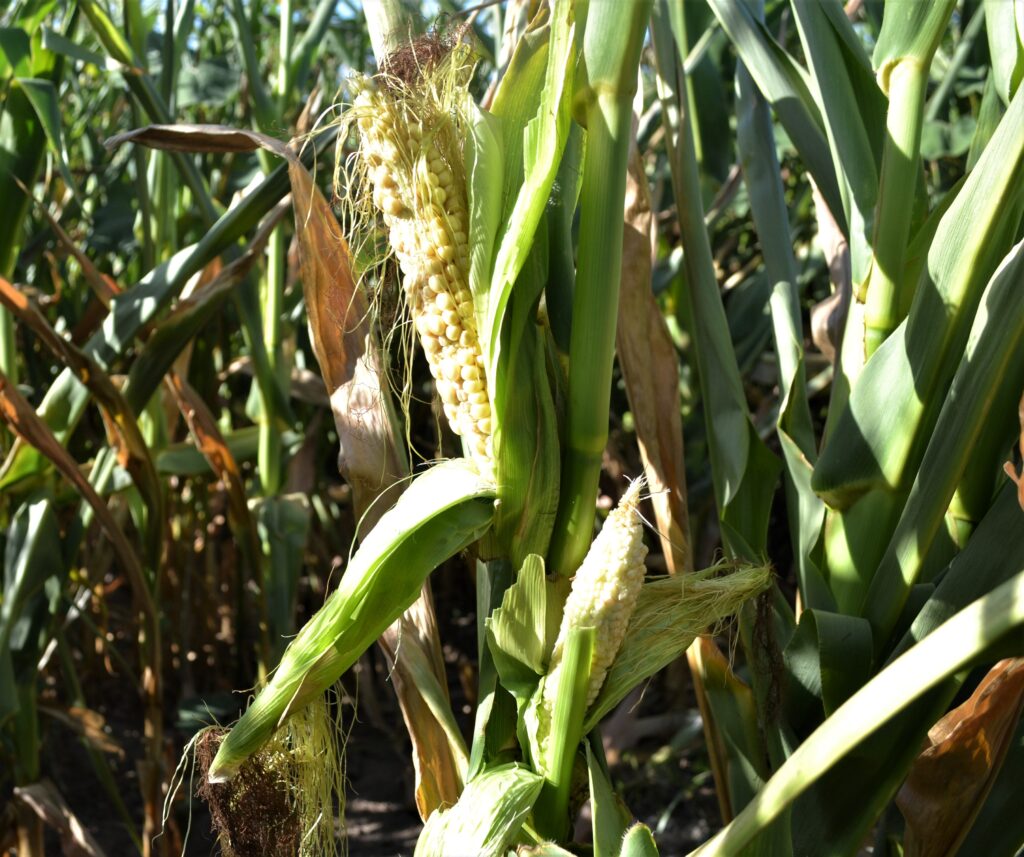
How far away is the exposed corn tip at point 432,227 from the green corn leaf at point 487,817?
16cm

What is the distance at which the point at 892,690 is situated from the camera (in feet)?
1.27

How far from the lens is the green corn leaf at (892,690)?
36 centimetres

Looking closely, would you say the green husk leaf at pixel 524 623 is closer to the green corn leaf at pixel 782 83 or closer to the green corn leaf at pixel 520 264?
the green corn leaf at pixel 520 264

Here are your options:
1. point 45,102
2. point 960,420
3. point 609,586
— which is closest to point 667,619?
point 609,586

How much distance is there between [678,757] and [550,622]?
1.23m

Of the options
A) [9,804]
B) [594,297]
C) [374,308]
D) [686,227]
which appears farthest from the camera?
[9,804]

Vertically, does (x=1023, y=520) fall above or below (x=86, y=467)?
below

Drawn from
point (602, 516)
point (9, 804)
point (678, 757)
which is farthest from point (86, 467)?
point (678, 757)

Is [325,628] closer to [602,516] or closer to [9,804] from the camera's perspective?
[9,804]

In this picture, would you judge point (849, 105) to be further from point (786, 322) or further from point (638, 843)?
point (638, 843)

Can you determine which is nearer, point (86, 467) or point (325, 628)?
point (325, 628)

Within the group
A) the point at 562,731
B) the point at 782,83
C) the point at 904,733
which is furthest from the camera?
the point at 782,83

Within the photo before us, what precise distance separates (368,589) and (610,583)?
0.40 ft

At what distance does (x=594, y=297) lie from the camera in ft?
1.58
